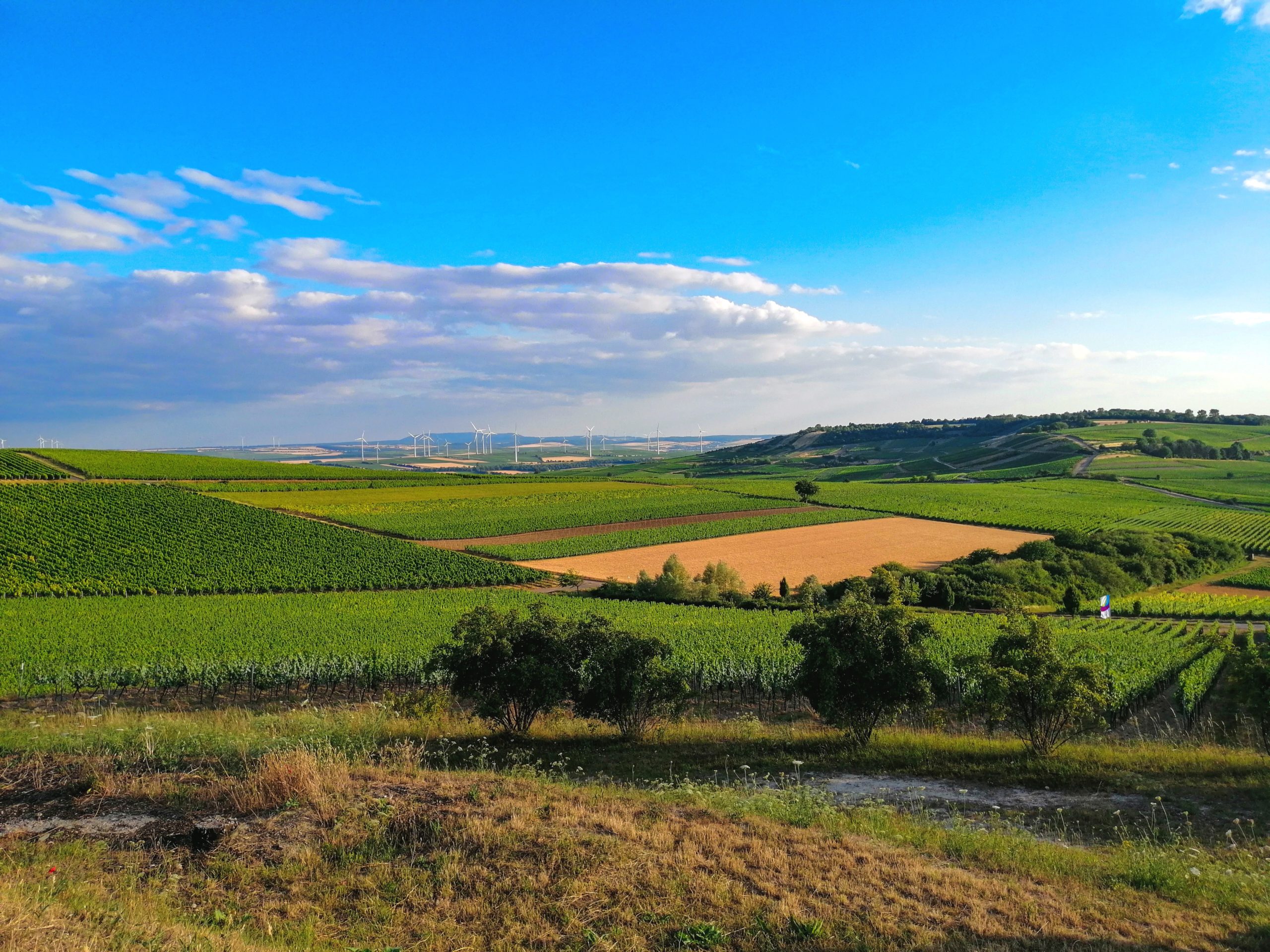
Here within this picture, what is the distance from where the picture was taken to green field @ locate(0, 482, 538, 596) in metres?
48.7

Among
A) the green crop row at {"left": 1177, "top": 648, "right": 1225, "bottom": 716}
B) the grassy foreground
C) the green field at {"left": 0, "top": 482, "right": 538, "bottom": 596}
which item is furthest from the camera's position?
the green field at {"left": 0, "top": 482, "right": 538, "bottom": 596}

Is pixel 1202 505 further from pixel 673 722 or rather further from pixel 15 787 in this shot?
pixel 15 787

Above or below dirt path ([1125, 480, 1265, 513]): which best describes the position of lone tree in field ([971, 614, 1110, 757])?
above

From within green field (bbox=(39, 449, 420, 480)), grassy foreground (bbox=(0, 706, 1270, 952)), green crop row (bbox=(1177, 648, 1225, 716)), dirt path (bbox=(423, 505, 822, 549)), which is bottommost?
green crop row (bbox=(1177, 648, 1225, 716))

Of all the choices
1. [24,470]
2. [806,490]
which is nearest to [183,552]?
[24,470]

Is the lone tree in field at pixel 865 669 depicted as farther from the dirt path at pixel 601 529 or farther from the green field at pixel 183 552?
the dirt path at pixel 601 529

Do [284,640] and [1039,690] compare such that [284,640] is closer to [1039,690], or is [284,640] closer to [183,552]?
[183,552]

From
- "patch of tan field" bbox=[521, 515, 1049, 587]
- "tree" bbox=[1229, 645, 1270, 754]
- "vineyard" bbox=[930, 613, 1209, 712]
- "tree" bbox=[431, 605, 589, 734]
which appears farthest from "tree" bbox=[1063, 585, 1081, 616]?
"tree" bbox=[431, 605, 589, 734]

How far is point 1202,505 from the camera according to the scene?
4326 inches

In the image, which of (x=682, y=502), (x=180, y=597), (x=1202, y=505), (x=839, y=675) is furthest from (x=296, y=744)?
(x=1202, y=505)

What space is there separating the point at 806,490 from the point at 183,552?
8446cm

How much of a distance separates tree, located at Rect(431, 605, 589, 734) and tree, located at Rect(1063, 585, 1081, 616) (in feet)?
157

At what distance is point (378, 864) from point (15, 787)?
6984 mm

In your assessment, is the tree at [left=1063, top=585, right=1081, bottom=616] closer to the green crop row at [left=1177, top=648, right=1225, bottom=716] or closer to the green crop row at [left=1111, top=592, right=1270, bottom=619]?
the green crop row at [left=1111, top=592, right=1270, bottom=619]
